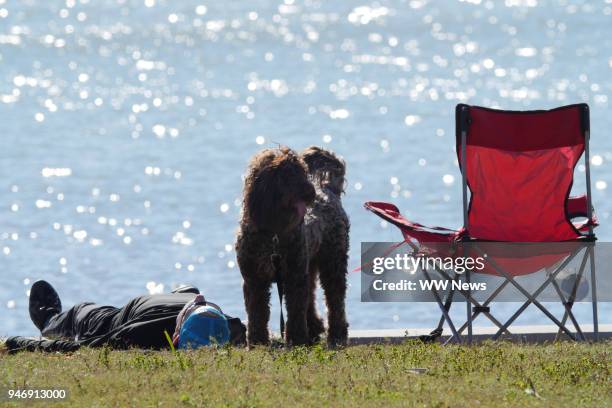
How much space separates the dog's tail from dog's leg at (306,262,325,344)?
643 millimetres

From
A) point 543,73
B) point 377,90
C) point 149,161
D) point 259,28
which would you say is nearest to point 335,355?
point 149,161

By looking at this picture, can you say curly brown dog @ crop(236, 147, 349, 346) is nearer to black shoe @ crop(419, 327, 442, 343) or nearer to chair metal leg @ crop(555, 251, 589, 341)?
black shoe @ crop(419, 327, 442, 343)

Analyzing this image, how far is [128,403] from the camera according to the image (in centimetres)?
732

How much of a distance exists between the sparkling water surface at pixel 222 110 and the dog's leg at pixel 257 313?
65 centimetres

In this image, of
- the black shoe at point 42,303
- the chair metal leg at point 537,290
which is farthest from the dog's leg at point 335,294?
the black shoe at point 42,303

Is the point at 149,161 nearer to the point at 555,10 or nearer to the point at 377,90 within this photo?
the point at 377,90

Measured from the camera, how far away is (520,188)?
10.5 meters

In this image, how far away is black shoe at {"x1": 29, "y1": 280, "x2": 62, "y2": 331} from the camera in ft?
36.7

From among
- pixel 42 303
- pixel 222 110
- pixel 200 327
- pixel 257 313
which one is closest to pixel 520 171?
pixel 257 313

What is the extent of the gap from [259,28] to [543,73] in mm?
15511

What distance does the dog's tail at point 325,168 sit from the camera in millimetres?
10430

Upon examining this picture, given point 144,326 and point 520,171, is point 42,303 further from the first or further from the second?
point 520,171

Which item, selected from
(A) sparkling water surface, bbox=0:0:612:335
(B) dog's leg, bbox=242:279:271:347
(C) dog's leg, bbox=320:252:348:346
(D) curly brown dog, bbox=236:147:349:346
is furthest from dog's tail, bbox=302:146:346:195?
(B) dog's leg, bbox=242:279:271:347

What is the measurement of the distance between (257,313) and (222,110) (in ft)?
104
